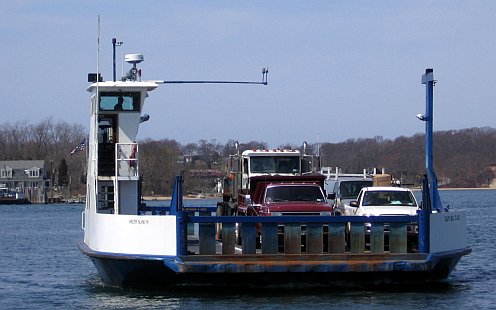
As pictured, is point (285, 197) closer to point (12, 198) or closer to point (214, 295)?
point (214, 295)

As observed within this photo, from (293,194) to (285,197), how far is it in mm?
202

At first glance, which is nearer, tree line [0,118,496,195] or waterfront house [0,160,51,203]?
tree line [0,118,496,195]

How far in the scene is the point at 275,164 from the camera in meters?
26.8

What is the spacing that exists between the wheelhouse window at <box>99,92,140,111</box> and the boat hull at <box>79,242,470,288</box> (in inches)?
164

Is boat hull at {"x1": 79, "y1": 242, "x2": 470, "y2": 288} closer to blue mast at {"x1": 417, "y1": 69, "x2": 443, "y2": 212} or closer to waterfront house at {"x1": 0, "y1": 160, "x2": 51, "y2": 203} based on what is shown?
blue mast at {"x1": 417, "y1": 69, "x2": 443, "y2": 212}

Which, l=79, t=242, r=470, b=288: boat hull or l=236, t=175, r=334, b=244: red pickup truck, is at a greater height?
Answer: l=236, t=175, r=334, b=244: red pickup truck

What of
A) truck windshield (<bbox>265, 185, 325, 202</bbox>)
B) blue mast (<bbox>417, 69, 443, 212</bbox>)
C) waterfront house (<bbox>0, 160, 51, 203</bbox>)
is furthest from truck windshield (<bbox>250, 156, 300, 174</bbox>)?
waterfront house (<bbox>0, 160, 51, 203</bbox>)

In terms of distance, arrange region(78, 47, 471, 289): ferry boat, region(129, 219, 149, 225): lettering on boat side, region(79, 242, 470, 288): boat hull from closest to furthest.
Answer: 1. region(79, 242, 470, 288): boat hull
2. region(78, 47, 471, 289): ferry boat
3. region(129, 219, 149, 225): lettering on boat side

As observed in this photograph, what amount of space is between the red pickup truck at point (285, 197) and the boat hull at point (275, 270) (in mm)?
2288

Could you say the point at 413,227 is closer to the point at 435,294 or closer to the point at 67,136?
the point at 435,294

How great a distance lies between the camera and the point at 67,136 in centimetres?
14588

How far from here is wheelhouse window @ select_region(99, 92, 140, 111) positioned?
23.3m

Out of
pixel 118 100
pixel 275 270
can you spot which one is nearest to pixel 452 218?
pixel 275 270

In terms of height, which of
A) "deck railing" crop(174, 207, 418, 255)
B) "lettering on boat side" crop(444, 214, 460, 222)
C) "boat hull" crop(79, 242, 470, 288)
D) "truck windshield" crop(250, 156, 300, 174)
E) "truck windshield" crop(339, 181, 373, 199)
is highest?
"truck windshield" crop(250, 156, 300, 174)
